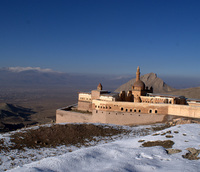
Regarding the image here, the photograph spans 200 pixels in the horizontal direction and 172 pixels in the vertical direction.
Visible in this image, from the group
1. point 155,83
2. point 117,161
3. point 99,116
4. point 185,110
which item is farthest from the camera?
point 155,83

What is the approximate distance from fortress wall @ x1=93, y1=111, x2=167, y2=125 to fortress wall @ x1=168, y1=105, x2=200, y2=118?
48.6 inches

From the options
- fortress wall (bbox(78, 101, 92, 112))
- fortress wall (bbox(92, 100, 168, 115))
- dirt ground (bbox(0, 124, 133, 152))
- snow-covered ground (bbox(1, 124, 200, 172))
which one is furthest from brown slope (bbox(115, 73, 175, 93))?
snow-covered ground (bbox(1, 124, 200, 172))

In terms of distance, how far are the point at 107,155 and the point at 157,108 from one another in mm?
16412

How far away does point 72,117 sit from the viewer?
31703 mm

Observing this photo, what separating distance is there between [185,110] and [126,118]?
7.07 meters

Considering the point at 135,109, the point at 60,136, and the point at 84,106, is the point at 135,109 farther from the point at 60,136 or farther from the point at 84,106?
the point at 84,106

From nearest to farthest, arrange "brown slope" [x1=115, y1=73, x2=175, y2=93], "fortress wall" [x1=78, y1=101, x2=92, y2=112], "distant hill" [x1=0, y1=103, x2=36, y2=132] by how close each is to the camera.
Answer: "fortress wall" [x1=78, y1=101, x2=92, y2=112]
"distant hill" [x1=0, y1=103, x2=36, y2=132]
"brown slope" [x1=115, y1=73, x2=175, y2=93]

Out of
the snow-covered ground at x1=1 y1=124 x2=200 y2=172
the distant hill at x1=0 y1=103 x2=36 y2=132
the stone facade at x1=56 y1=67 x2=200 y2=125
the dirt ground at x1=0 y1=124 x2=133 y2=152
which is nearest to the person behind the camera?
the snow-covered ground at x1=1 y1=124 x2=200 y2=172

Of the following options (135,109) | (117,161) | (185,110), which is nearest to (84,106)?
(135,109)

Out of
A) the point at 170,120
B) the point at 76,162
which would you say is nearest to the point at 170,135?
the point at 76,162

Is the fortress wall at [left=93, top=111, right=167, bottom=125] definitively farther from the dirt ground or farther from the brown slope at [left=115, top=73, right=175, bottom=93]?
the brown slope at [left=115, top=73, right=175, bottom=93]

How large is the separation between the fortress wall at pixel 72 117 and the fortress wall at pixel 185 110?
11237 millimetres

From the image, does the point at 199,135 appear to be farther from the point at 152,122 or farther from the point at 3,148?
the point at 3,148

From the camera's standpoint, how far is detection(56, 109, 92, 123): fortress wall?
30.4m
